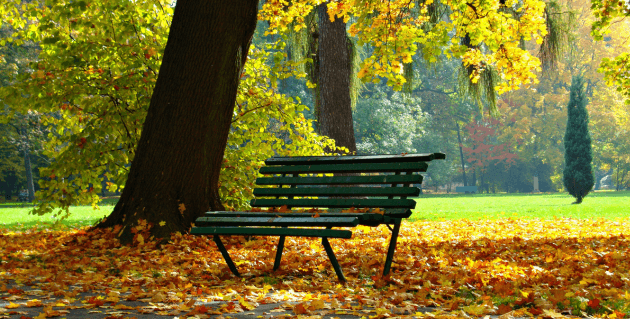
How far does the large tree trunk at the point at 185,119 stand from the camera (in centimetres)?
569

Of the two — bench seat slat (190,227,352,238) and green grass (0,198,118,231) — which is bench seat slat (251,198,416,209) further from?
green grass (0,198,118,231)

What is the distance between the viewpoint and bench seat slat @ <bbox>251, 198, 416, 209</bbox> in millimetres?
4117

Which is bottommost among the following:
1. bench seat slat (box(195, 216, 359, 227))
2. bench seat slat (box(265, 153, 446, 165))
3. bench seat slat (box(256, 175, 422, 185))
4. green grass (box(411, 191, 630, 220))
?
green grass (box(411, 191, 630, 220))

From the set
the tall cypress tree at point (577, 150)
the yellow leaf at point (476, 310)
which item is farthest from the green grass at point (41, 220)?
the tall cypress tree at point (577, 150)

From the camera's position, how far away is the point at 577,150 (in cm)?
2155

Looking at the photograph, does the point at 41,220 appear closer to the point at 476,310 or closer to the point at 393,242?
the point at 393,242

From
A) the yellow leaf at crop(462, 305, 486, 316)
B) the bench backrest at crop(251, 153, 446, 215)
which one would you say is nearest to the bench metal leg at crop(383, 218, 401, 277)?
the bench backrest at crop(251, 153, 446, 215)

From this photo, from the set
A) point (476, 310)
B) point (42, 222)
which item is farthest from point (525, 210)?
point (476, 310)

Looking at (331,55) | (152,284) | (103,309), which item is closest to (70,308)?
(103,309)

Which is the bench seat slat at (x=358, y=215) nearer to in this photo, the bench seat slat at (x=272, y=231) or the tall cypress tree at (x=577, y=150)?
the bench seat slat at (x=272, y=231)

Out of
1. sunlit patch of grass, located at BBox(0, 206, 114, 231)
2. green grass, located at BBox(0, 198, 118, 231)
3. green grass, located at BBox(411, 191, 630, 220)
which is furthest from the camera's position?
green grass, located at BBox(411, 191, 630, 220)

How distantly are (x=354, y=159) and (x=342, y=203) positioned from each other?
0.37 m

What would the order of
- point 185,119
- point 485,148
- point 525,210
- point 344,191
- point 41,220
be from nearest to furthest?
point 344,191
point 185,119
point 41,220
point 525,210
point 485,148

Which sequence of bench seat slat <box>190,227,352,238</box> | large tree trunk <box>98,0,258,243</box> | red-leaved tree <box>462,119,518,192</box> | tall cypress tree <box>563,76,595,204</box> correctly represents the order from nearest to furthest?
bench seat slat <box>190,227,352,238</box> → large tree trunk <box>98,0,258,243</box> → tall cypress tree <box>563,76,595,204</box> → red-leaved tree <box>462,119,518,192</box>
